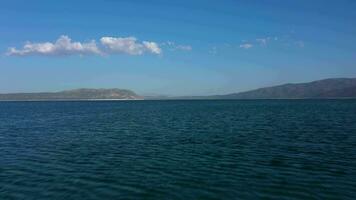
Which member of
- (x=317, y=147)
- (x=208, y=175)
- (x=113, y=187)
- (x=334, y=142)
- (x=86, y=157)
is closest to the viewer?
(x=113, y=187)

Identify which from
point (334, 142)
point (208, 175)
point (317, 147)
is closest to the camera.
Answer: point (208, 175)

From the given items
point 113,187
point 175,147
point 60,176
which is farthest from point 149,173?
point 175,147

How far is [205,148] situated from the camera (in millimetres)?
44156

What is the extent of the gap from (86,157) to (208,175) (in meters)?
15.4

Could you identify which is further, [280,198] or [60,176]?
[60,176]

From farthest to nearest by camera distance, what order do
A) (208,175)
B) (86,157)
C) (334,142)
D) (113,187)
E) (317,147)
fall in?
(334,142) → (317,147) → (86,157) → (208,175) → (113,187)

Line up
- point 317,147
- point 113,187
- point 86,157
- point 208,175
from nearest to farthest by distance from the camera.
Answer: point 113,187
point 208,175
point 86,157
point 317,147

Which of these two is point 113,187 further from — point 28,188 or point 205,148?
point 205,148

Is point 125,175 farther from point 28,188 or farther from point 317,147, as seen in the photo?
point 317,147

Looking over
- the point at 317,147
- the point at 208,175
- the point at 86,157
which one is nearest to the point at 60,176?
the point at 86,157

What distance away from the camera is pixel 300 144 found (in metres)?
46.7

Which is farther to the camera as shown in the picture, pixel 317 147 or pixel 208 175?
pixel 317 147

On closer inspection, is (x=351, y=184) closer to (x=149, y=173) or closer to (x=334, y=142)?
(x=149, y=173)

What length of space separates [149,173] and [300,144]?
934 inches
